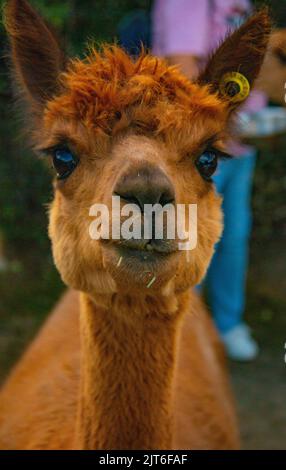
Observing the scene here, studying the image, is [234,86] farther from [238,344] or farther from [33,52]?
[238,344]

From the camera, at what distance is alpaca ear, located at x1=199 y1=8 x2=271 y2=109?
2.49m

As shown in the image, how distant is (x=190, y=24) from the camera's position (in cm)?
386

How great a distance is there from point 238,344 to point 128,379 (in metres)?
3.42

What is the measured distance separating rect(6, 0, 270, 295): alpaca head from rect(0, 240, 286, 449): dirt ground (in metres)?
2.88

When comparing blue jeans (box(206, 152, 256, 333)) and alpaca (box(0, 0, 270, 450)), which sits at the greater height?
blue jeans (box(206, 152, 256, 333))

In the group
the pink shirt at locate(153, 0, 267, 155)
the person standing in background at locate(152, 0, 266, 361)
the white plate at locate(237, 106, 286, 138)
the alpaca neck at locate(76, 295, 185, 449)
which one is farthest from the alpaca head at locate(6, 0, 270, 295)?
the white plate at locate(237, 106, 286, 138)

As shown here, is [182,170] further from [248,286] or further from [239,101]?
[248,286]

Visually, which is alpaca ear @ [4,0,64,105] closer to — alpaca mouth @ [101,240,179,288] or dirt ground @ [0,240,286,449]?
alpaca mouth @ [101,240,179,288]

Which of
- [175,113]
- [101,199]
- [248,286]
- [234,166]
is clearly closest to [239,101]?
[175,113]

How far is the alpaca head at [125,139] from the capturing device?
1962 millimetres

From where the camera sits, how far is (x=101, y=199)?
6.86 ft

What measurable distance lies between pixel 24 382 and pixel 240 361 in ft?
8.54

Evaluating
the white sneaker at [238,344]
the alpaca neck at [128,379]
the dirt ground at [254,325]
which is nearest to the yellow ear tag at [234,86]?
the alpaca neck at [128,379]

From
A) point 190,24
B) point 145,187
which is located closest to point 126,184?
point 145,187
